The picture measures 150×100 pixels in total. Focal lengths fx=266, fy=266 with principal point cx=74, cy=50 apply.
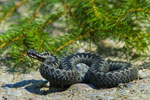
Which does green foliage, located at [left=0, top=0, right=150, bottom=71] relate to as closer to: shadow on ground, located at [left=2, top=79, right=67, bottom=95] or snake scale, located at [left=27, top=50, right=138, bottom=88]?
snake scale, located at [left=27, top=50, right=138, bottom=88]

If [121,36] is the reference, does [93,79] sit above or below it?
below

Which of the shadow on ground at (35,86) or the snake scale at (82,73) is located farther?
the shadow on ground at (35,86)

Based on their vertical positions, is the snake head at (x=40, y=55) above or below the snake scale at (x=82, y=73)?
above

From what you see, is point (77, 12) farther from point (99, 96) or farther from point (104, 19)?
point (99, 96)

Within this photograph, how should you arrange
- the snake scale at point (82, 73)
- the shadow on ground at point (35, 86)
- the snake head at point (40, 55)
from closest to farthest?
1. the snake scale at point (82, 73)
2. the shadow on ground at point (35, 86)
3. the snake head at point (40, 55)

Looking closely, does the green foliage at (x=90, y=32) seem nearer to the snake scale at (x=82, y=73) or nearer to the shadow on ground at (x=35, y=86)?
the snake scale at (x=82, y=73)

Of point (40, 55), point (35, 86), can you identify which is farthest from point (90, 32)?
point (35, 86)

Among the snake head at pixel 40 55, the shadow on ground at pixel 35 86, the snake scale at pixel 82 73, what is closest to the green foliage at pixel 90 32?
the snake head at pixel 40 55

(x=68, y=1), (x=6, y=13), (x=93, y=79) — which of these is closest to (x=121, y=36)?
(x=93, y=79)

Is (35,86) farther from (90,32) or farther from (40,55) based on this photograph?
(90,32)
